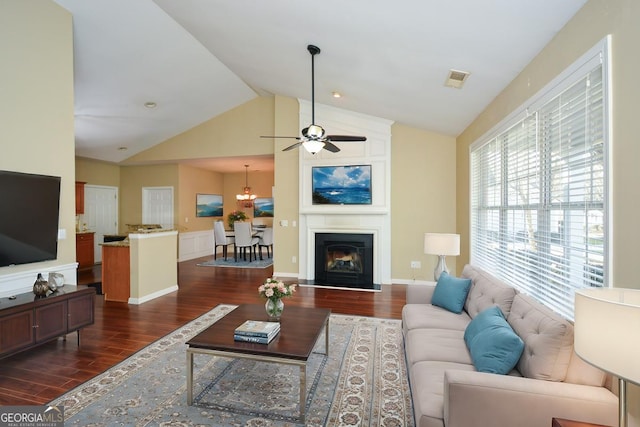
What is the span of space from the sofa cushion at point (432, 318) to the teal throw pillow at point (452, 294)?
0.06 meters

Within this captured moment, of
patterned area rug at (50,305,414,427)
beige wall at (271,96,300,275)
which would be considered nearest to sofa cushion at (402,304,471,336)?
patterned area rug at (50,305,414,427)

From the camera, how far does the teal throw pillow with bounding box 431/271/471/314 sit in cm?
304

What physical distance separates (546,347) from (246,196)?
29.2 ft

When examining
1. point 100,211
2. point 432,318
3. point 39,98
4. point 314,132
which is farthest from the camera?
point 100,211

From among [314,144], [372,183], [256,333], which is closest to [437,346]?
[256,333]

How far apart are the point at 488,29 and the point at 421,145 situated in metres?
3.48

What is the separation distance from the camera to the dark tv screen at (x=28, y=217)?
113 inches

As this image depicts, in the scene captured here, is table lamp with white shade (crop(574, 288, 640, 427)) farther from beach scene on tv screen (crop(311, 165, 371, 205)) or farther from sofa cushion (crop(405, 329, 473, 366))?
beach scene on tv screen (crop(311, 165, 371, 205))

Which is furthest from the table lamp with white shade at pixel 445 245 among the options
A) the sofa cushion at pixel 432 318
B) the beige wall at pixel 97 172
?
the beige wall at pixel 97 172

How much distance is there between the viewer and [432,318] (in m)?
2.85

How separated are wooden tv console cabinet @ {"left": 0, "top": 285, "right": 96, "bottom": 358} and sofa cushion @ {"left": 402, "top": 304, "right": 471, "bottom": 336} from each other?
10.8ft

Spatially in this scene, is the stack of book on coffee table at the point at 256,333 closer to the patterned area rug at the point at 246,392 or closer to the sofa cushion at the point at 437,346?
the patterned area rug at the point at 246,392

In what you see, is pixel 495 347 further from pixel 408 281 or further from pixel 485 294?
pixel 408 281

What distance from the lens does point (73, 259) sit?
3607mm
